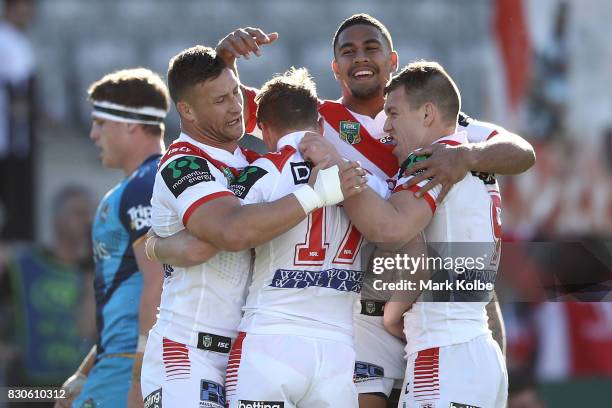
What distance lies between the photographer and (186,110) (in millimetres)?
4996

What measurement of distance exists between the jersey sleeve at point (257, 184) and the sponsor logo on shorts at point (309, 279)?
331 millimetres

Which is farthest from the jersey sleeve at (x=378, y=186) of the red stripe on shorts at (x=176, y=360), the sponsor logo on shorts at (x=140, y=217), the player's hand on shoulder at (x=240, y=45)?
the sponsor logo on shorts at (x=140, y=217)

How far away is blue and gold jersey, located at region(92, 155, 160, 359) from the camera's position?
592cm

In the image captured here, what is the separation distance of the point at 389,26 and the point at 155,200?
883 cm

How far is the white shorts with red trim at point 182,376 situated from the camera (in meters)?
4.65

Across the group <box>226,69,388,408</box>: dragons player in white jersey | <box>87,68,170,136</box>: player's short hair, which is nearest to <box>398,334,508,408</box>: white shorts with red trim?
<box>226,69,388,408</box>: dragons player in white jersey

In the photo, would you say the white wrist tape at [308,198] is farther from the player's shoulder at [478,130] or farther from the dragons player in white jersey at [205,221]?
the player's shoulder at [478,130]

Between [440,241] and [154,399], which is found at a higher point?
[440,241]

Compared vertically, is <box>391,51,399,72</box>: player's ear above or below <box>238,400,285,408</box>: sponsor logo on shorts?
above

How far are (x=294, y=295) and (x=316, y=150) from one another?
2.07ft

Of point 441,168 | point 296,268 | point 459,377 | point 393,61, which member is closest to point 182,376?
point 296,268

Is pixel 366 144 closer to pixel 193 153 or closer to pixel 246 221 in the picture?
pixel 193 153

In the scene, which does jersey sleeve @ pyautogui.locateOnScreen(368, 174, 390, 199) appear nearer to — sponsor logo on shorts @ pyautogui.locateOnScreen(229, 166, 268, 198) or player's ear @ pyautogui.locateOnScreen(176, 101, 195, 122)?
sponsor logo on shorts @ pyautogui.locateOnScreen(229, 166, 268, 198)

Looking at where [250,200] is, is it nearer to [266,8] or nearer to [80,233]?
[80,233]
